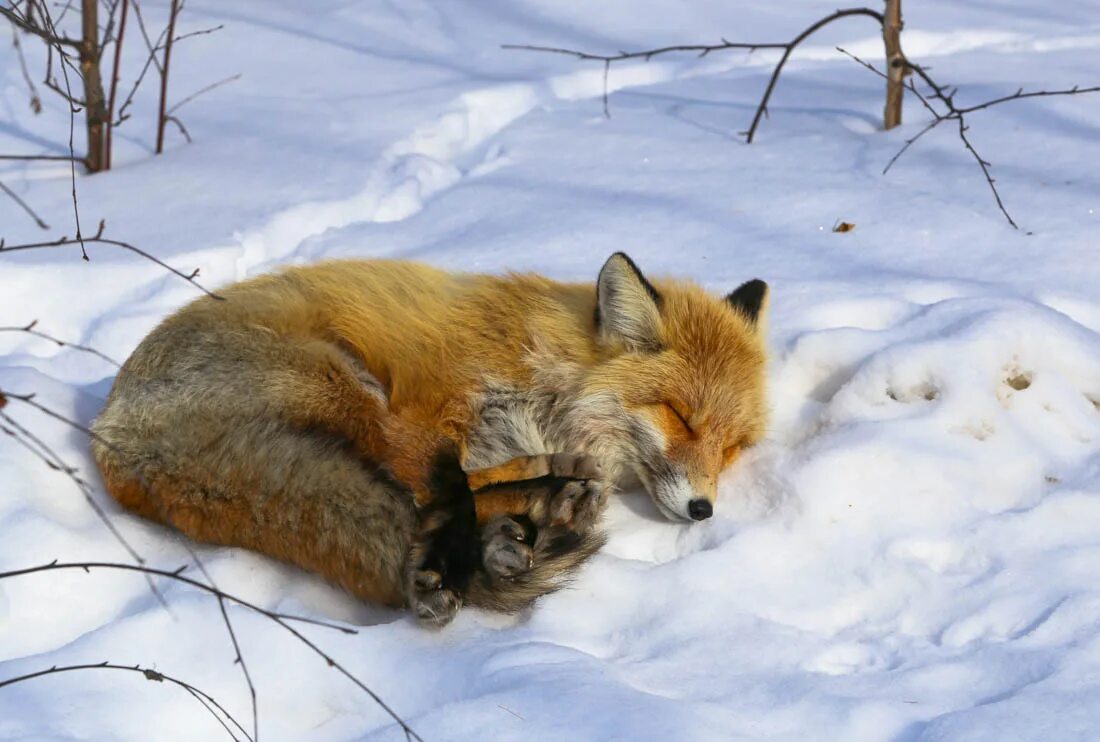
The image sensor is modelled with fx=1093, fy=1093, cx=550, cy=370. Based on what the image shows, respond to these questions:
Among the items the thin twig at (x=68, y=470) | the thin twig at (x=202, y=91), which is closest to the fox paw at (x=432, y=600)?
the thin twig at (x=68, y=470)

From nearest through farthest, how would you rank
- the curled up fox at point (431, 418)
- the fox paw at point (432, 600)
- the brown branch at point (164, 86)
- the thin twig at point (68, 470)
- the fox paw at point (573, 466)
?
the thin twig at point (68, 470), the fox paw at point (432, 600), the curled up fox at point (431, 418), the fox paw at point (573, 466), the brown branch at point (164, 86)

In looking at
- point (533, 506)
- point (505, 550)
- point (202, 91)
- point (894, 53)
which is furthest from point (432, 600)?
point (202, 91)

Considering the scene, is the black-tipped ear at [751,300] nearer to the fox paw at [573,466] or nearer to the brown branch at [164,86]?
the fox paw at [573,466]

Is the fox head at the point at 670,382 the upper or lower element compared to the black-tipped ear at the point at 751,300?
lower

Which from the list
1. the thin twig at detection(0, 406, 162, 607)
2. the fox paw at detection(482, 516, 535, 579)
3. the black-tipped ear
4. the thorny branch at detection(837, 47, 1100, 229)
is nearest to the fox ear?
the black-tipped ear

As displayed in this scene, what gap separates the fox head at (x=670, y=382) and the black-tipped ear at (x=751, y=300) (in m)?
0.14

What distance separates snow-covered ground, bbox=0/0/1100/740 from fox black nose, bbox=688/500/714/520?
59 mm

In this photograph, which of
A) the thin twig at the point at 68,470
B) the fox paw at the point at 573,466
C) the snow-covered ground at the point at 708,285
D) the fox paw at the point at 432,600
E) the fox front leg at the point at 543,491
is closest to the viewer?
the thin twig at the point at 68,470

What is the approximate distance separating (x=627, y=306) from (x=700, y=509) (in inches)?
24.7

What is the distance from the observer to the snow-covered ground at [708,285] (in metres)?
2.22

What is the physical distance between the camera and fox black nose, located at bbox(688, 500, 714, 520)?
9.53 feet

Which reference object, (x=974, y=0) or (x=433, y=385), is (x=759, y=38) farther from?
(x=433, y=385)

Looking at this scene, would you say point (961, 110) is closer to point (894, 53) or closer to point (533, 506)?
point (894, 53)

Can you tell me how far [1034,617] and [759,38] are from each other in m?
5.11
